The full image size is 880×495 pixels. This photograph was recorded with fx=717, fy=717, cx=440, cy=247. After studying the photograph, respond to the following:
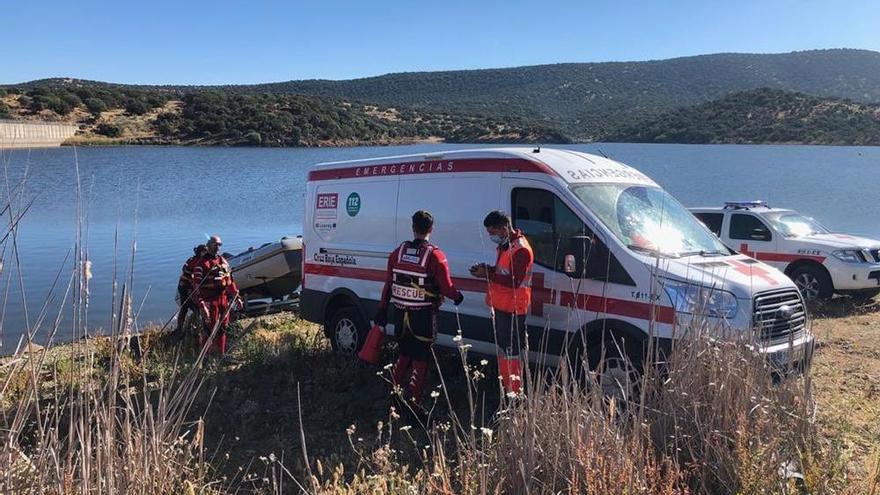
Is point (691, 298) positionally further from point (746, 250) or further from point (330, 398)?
point (746, 250)

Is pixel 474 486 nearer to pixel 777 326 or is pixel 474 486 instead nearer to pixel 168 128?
pixel 777 326

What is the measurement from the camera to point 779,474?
351 cm

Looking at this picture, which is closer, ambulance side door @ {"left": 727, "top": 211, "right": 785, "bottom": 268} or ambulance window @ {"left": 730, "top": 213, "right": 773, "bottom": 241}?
ambulance side door @ {"left": 727, "top": 211, "right": 785, "bottom": 268}

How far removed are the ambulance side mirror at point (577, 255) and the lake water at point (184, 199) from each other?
155 inches

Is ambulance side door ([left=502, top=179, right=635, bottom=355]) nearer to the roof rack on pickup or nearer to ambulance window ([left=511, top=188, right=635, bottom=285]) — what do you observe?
ambulance window ([left=511, top=188, right=635, bottom=285])

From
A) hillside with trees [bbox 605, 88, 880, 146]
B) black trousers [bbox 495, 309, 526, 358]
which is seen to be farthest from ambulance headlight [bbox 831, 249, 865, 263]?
hillside with trees [bbox 605, 88, 880, 146]

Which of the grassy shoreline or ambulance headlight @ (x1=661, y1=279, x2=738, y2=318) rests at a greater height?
ambulance headlight @ (x1=661, y1=279, x2=738, y2=318)

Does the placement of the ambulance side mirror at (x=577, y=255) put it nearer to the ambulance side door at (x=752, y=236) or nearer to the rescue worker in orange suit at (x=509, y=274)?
the rescue worker in orange suit at (x=509, y=274)

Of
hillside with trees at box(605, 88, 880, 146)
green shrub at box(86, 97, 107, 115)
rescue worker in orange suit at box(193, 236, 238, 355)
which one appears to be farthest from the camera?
hillside with trees at box(605, 88, 880, 146)

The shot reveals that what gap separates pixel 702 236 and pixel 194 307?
6124 mm

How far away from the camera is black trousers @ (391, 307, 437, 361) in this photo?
Result: 6.14 m

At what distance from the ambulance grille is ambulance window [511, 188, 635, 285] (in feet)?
3.50

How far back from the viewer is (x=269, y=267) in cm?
1228

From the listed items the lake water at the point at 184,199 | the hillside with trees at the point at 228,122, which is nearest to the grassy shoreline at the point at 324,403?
the lake water at the point at 184,199
